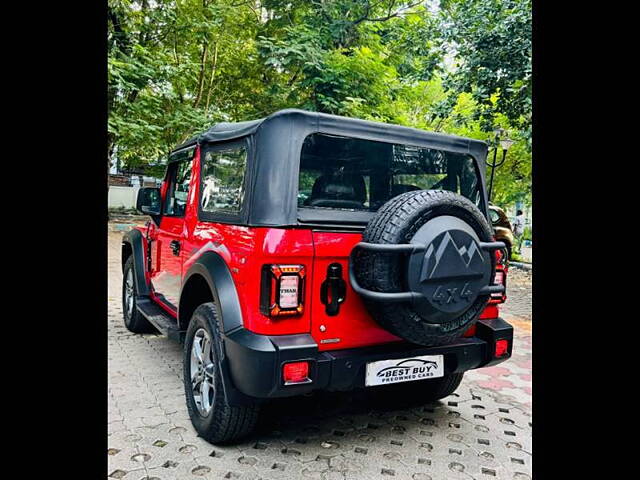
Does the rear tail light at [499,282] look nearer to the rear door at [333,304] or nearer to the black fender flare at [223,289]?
the rear door at [333,304]

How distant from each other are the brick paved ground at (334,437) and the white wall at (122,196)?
844 inches

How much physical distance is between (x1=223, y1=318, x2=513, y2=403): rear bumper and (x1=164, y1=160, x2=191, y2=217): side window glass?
1645 mm

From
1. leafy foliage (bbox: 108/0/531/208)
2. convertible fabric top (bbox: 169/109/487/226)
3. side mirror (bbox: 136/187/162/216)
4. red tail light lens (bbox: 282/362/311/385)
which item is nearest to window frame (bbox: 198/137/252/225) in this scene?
convertible fabric top (bbox: 169/109/487/226)

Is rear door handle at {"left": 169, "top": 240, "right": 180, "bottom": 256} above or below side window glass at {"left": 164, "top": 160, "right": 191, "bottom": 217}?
below

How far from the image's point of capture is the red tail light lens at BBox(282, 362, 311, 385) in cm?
242

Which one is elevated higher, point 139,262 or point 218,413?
point 139,262

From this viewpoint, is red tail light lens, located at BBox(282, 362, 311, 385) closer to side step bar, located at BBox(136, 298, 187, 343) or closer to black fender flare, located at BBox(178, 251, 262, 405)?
black fender flare, located at BBox(178, 251, 262, 405)

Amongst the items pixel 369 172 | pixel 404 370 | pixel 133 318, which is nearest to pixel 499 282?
pixel 404 370

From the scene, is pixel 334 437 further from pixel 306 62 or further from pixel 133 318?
pixel 306 62

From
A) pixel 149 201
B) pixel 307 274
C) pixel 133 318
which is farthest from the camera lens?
pixel 133 318

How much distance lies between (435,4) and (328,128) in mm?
13297

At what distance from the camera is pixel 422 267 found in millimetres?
2410

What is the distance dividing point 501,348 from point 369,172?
4.63 ft
